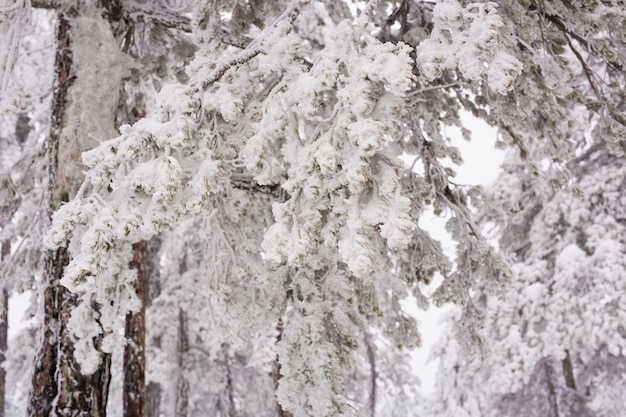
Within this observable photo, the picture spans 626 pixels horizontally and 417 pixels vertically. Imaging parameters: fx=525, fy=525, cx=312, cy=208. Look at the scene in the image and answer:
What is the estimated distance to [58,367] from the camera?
3949 mm

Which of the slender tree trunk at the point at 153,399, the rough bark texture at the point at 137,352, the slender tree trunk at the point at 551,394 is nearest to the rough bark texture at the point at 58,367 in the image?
the rough bark texture at the point at 137,352

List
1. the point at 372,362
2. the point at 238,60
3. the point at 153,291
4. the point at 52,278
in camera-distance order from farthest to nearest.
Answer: the point at 153,291
the point at 372,362
the point at 52,278
the point at 238,60

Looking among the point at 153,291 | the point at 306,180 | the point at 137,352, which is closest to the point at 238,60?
the point at 306,180

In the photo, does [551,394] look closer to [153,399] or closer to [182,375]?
[182,375]

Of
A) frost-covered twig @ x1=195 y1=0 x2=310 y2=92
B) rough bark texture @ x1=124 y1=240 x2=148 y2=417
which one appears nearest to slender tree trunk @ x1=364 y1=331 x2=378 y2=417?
rough bark texture @ x1=124 y1=240 x2=148 y2=417

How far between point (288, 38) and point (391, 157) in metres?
1.00

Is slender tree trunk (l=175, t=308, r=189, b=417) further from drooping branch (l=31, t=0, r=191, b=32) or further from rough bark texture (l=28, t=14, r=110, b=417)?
drooping branch (l=31, t=0, r=191, b=32)

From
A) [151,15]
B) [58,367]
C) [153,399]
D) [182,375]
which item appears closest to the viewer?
[58,367]

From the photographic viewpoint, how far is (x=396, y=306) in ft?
17.6

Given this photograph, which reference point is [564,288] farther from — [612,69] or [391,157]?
[391,157]

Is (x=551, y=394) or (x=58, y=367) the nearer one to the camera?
(x=58, y=367)

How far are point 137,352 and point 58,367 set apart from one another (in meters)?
2.55

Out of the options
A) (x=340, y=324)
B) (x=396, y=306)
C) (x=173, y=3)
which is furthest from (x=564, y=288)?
(x=173, y=3)

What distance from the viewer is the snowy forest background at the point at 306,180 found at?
238 cm
